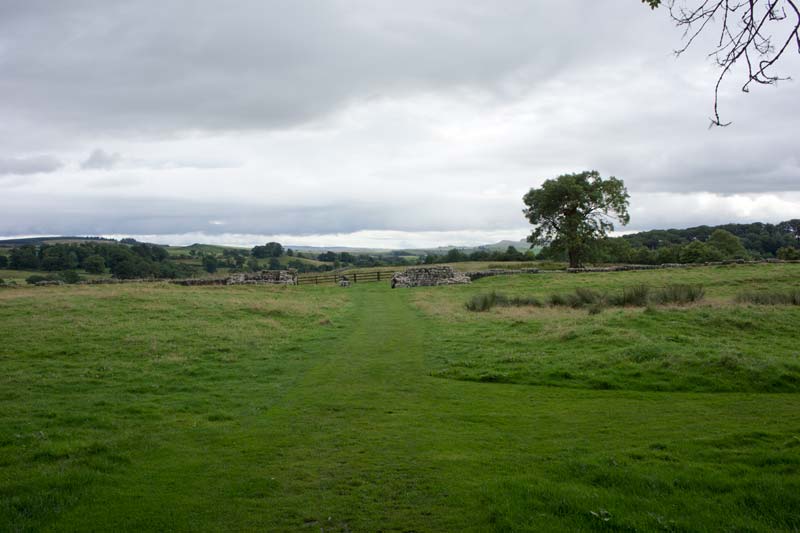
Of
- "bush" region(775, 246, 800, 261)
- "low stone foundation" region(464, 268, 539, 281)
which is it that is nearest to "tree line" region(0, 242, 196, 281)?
"low stone foundation" region(464, 268, 539, 281)

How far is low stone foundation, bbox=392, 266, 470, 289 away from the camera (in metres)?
42.4

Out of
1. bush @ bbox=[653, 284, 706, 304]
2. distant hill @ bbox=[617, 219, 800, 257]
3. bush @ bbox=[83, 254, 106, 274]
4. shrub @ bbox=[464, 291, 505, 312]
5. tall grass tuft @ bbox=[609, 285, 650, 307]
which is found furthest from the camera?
distant hill @ bbox=[617, 219, 800, 257]

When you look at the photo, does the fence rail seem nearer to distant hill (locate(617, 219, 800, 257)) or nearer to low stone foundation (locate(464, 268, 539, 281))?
low stone foundation (locate(464, 268, 539, 281))

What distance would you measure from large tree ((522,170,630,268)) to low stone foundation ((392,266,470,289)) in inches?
605

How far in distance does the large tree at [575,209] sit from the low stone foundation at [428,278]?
1537 cm

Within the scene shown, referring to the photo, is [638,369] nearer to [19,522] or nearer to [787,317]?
[787,317]

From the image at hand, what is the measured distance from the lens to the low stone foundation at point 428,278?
42356 millimetres

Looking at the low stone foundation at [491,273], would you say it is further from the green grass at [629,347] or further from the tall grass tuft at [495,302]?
the green grass at [629,347]

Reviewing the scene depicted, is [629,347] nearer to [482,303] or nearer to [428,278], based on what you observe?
[482,303]

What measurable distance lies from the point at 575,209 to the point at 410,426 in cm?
5000

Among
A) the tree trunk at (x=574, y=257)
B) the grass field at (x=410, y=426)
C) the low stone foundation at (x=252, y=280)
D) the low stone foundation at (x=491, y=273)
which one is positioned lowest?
the grass field at (x=410, y=426)

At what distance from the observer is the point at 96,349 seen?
1452cm

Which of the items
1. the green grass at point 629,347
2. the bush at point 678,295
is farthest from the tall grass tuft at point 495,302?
the bush at point 678,295

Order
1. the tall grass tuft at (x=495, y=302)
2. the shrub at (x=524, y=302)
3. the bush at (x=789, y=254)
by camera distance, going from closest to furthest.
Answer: the tall grass tuft at (x=495, y=302)
the shrub at (x=524, y=302)
the bush at (x=789, y=254)
